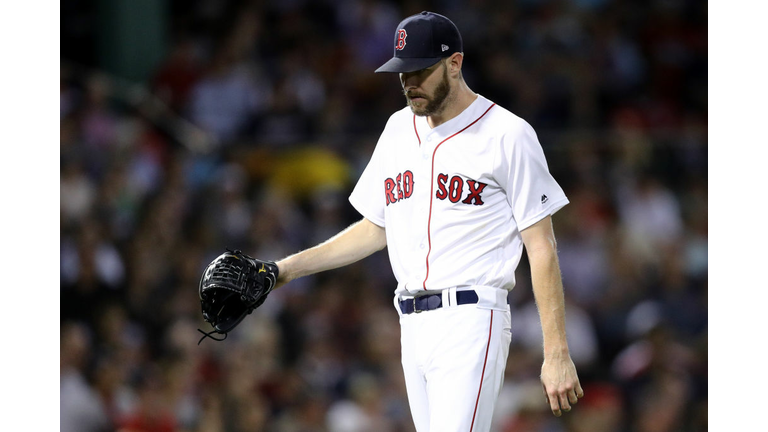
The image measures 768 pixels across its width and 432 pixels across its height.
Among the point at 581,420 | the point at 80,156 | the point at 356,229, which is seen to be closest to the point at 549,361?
the point at 356,229

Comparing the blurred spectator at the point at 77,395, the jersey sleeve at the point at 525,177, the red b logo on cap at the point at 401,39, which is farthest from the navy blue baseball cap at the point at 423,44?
the blurred spectator at the point at 77,395

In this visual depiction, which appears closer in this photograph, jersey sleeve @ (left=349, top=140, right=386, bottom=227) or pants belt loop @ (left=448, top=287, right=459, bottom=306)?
pants belt loop @ (left=448, top=287, right=459, bottom=306)

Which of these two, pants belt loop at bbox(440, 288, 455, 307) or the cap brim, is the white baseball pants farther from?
the cap brim

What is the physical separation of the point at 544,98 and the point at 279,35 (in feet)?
9.46

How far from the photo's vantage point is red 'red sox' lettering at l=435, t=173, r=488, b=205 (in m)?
3.41

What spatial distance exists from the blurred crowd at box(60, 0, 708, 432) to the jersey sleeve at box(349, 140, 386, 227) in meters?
3.44

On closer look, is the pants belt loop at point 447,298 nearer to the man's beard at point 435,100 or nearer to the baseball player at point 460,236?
the baseball player at point 460,236

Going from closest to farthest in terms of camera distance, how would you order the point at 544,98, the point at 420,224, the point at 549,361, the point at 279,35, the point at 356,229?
1. the point at 549,361
2. the point at 420,224
3. the point at 356,229
4. the point at 544,98
5. the point at 279,35

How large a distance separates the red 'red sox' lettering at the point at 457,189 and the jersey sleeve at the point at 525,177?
88 millimetres

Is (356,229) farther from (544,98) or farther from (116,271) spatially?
(544,98)

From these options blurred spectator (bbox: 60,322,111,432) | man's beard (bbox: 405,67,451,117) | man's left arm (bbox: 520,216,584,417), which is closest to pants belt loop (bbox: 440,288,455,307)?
man's left arm (bbox: 520,216,584,417)

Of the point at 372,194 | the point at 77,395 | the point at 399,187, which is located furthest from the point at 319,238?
the point at 399,187

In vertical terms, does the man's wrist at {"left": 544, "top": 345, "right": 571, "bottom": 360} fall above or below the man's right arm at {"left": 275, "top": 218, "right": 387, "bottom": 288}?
below

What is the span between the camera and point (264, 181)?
8320 millimetres
